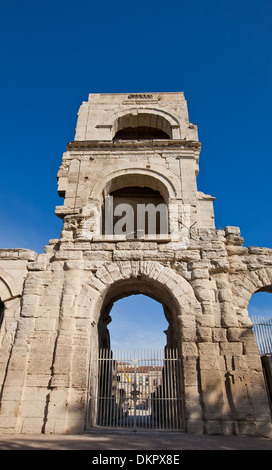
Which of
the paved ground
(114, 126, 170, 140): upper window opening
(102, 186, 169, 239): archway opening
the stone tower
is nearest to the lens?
the paved ground

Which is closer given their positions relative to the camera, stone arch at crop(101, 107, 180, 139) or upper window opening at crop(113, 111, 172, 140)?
stone arch at crop(101, 107, 180, 139)

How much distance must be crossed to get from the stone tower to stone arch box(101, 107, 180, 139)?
262mm

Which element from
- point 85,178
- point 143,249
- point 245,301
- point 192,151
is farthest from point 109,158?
point 245,301

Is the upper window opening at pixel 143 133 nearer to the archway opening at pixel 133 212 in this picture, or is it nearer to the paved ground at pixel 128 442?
the archway opening at pixel 133 212

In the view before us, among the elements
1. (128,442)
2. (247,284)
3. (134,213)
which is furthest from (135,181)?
(128,442)

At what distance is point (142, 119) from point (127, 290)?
250 inches

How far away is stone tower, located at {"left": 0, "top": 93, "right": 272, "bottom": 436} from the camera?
6195 mm

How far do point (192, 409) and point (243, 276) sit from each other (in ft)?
10.8

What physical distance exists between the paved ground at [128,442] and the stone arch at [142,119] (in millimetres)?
8833

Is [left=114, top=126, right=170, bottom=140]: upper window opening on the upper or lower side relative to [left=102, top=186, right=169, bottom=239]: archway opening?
upper

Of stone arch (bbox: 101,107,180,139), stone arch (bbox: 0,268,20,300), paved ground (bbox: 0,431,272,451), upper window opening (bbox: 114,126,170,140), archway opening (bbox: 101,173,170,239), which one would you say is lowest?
paved ground (bbox: 0,431,272,451)

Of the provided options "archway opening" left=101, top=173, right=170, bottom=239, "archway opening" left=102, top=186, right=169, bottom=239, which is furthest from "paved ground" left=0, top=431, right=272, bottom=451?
"archway opening" left=102, top=186, right=169, bottom=239

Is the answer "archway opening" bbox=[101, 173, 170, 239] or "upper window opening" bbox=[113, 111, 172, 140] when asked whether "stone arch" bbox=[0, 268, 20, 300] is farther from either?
"upper window opening" bbox=[113, 111, 172, 140]

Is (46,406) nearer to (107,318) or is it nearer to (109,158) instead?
(107,318)
